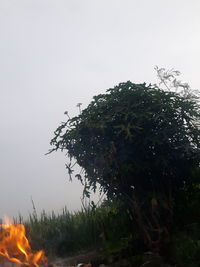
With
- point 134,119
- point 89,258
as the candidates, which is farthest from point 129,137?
point 89,258

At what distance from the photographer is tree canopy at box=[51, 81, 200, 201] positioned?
902 cm

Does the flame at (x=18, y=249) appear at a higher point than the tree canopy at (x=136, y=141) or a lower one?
lower

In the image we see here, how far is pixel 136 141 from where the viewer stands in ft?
30.2

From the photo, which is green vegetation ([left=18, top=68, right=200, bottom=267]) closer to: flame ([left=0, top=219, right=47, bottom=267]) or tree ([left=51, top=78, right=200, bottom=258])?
tree ([left=51, top=78, right=200, bottom=258])

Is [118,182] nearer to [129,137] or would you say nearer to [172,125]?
[129,137]

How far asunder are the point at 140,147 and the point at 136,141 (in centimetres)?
19

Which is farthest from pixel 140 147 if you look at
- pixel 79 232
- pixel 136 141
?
pixel 79 232

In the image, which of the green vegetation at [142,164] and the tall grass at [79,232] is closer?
the green vegetation at [142,164]

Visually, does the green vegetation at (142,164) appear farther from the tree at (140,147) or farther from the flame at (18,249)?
the flame at (18,249)

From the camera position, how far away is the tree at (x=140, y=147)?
29.4ft

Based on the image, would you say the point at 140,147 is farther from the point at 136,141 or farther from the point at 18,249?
the point at 18,249

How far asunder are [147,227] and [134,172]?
1.39 metres

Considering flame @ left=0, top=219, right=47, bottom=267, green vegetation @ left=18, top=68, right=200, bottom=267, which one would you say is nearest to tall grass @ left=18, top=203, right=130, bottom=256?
green vegetation @ left=18, top=68, right=200, bottom=267

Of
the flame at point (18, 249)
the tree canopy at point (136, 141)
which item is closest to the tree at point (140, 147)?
the tree canopy at point (136, 141)
